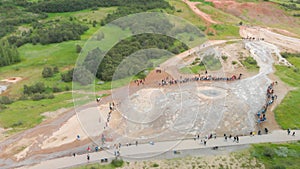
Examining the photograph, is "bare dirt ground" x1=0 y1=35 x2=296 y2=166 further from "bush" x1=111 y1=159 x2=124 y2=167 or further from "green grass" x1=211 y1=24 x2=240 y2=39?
"green grass" x1=211 y1=24 x2=240 y2=39

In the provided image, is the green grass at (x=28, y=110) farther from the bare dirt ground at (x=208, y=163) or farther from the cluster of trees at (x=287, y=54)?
the cluster of trees at (x=287, y=54)

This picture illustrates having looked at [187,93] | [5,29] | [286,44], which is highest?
[5,29]

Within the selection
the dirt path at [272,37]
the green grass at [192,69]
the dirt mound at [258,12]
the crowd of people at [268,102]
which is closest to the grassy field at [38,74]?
the green grass at [192,69]

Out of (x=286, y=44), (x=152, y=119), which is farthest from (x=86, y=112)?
(x=286, y=44)

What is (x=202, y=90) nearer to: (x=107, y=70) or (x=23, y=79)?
(x=107, y=70)

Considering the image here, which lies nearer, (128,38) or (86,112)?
(86,112)
